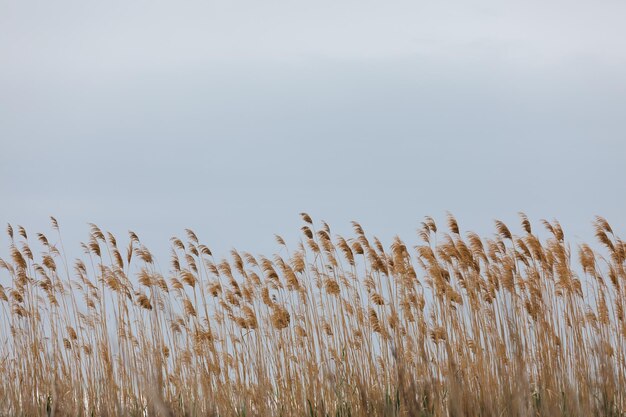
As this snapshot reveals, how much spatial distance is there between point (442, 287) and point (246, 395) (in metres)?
→ 1.68

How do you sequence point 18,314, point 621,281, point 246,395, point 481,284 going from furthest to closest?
point 18,314, point 621,281, point 481,284, point 246,395

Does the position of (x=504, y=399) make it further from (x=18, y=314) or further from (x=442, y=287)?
(x=18, y=314)

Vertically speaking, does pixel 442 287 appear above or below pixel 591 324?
above

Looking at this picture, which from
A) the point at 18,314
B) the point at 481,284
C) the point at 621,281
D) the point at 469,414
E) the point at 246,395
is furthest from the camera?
the point at 18,314

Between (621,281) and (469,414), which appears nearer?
(469,414)

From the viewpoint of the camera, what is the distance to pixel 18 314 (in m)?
7.04

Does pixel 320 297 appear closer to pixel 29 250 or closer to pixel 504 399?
pixel 504 399

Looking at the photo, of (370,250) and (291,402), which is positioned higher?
(370,250)

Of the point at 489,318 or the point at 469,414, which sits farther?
the point at 489,318

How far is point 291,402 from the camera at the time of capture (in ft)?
18.8

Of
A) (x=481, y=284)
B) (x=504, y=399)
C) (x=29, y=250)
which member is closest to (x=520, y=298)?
(x=481, y=284)

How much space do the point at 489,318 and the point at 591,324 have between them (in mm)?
1024

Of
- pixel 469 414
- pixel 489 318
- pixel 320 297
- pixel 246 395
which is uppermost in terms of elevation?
pixel 320 297

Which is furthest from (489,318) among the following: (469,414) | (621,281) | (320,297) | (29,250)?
(29,250)
